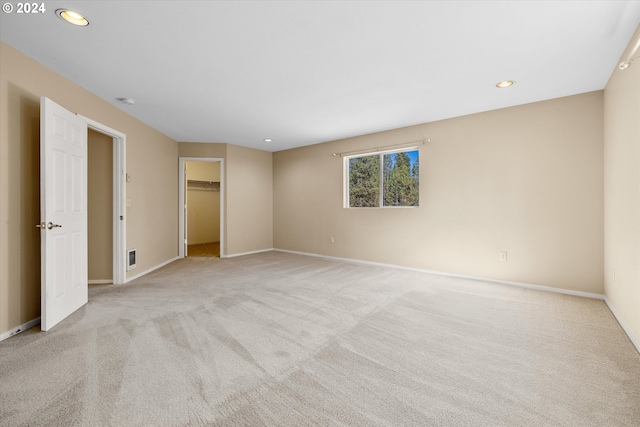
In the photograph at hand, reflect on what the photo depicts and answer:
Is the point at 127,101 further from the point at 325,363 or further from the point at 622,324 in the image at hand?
the point at 622,324

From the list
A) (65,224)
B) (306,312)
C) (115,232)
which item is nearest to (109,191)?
(115,232)

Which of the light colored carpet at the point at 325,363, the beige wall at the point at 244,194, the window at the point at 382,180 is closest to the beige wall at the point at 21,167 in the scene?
the light colored carpet at the point at 325,363

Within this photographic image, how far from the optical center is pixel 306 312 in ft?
9.36

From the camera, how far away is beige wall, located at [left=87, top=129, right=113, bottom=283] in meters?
3.88

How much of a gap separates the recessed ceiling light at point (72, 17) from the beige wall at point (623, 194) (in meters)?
4.10

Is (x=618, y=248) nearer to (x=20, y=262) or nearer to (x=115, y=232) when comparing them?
(x=20, y=262)

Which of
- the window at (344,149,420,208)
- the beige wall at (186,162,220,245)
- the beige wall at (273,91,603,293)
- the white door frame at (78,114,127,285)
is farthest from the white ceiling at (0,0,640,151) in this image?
the beige wall at (186,162,220,245)

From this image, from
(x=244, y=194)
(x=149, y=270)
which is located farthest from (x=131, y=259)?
(x=244, y=194)

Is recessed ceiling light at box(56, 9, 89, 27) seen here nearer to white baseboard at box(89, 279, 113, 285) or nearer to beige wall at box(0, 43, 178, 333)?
beige wall at box(0, 43, 178, 333)

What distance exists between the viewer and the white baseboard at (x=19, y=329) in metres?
2.25

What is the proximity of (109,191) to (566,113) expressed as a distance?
608 centimetres

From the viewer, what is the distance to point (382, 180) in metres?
5.20

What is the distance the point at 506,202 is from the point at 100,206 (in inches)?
222

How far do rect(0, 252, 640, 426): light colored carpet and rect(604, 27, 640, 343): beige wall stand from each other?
299 millimetres
